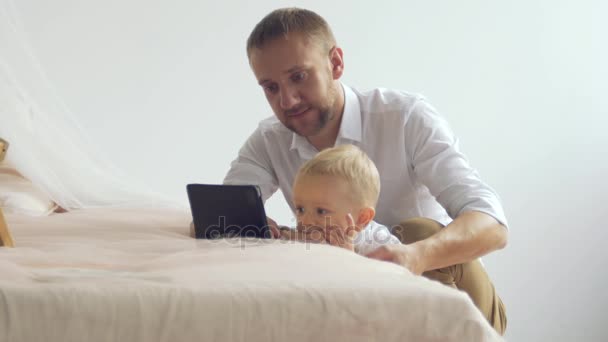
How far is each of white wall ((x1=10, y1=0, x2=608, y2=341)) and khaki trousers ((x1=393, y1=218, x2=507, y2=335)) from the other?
1.32 m

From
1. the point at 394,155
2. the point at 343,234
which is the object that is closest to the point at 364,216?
the point at 343,234

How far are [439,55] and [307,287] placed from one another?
2376mm

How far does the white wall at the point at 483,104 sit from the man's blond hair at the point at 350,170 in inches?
60.5

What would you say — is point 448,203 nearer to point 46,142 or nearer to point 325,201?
point 325,201

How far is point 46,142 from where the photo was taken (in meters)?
1.75

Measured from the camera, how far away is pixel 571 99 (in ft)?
10.3

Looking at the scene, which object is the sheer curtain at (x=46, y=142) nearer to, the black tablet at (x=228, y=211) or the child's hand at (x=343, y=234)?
the black tablet at (x=228, y=211)

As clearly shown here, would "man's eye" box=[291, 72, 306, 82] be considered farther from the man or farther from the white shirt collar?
the white shirt collar

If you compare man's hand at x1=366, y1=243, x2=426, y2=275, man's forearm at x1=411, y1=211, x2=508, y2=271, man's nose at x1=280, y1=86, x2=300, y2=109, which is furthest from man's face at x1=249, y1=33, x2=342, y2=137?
man's hand at x1=366, y1=243, x2=426, y2=275

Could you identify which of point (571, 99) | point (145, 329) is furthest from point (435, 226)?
point (571, 99)

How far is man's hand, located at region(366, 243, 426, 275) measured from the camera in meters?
1.24

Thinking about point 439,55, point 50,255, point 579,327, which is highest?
point 439,55

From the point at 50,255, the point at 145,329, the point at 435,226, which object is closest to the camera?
the point at 145,329

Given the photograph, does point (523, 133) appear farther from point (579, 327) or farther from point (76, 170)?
point (76, 170)
